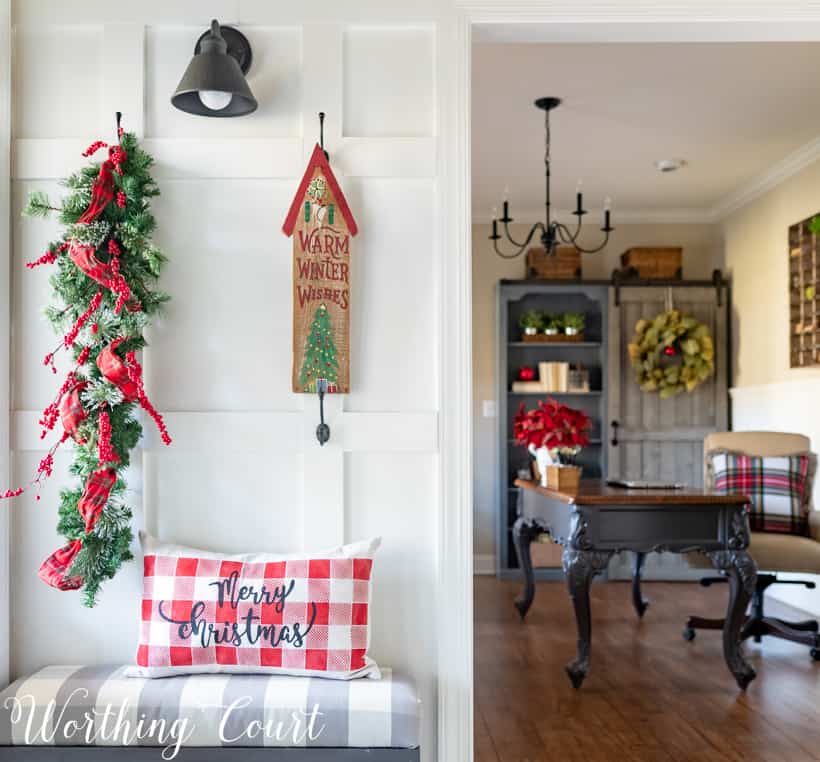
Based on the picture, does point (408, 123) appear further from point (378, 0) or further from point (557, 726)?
point (557, 726)

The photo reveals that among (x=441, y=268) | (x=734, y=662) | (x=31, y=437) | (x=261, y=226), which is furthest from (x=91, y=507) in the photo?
(x=734, y=662)

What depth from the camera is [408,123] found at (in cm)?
239

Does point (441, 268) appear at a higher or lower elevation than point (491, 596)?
higher

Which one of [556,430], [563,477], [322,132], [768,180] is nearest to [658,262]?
[768,180]

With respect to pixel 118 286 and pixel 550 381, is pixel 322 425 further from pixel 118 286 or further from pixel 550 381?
pixel 550 381

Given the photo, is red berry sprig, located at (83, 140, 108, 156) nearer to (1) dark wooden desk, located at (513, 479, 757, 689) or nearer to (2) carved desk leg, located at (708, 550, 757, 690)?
(1) dark wooden desk, located at (513, 479, 757, 689)

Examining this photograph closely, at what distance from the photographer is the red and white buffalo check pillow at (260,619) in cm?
214

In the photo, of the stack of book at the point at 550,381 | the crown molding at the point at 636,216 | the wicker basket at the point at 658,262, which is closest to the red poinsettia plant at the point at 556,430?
the stack of book at the point at 550,381

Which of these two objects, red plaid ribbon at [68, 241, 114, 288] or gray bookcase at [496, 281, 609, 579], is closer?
red plaid ribbon at [68, 241, 114, 288]

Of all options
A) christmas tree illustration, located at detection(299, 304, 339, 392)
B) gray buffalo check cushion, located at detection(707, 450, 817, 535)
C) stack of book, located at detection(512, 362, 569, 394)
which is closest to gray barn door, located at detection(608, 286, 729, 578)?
stack of book, located at detection(512, 362, 569, 394)

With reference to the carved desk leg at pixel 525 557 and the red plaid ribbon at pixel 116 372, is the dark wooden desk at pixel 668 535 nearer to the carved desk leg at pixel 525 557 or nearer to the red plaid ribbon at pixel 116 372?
the carved desk leg at pixel 525 557

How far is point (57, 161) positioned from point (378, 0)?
0.96 meters

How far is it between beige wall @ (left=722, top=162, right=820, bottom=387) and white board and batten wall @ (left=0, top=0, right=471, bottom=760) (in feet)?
11.5

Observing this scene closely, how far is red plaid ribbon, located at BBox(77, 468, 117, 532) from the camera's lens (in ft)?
7.26
